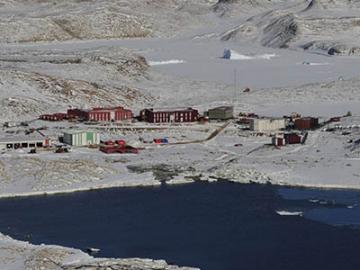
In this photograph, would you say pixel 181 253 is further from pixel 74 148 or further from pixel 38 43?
pixel 38 43

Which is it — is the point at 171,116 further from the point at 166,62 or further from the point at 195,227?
the point at 166,62

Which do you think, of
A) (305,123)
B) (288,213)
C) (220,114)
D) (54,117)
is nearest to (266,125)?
(305,123)

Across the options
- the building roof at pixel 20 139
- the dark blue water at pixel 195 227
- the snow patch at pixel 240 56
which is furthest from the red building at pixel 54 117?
the snow patch at pixel 240 56

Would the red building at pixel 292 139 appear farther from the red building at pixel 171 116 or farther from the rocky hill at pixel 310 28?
the rocky hill at pixel 310 28

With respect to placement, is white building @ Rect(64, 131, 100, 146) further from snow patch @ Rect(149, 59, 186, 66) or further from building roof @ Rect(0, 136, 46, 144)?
snow patch @ Rect(149, 59, 186, 66)

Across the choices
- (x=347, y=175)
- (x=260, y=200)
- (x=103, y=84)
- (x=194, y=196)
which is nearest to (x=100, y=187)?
(x=194, y=196)

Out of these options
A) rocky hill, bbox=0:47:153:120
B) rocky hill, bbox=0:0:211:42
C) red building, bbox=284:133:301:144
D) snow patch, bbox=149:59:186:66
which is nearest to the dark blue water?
red building, bbox=284:133:301:144
